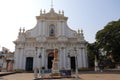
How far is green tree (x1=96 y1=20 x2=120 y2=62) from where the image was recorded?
108 ft

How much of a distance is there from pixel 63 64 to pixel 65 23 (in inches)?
384

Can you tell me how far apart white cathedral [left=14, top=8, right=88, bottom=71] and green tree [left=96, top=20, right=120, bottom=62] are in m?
3.86

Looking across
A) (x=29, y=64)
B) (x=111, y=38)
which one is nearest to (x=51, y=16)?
(x=29, y=64)

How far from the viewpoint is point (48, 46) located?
117 feet

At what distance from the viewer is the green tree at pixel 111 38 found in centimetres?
3281

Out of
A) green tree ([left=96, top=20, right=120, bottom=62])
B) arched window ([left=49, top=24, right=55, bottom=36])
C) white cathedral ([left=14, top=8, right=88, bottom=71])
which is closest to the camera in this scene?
green tree ([left=96, top=20, right=120, bottom=62])

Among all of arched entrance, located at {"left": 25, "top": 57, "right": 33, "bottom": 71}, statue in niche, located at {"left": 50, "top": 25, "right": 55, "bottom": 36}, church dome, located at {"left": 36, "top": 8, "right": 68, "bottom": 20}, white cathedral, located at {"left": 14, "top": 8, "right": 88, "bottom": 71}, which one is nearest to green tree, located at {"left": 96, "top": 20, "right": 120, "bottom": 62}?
white cathedral, located at {"left": 14, "top": 8, "right": 88, "bottom": 71}

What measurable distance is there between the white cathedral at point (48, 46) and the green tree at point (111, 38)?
3.86 metres

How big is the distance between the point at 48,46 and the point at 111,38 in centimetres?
1347

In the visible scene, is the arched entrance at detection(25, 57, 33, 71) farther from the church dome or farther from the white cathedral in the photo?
the church dome

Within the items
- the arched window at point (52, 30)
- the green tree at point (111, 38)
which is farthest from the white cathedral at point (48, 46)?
the green tree at point (111, 38)

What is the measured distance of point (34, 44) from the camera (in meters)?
35.8

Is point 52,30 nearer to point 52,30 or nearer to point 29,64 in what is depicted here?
point 52,30

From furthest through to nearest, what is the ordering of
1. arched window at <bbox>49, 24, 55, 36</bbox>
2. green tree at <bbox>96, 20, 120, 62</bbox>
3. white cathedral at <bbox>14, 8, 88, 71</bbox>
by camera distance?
1. arched window at <bbox>49, 24, 55, 36</bbox>
2. white cathedral at <bbox>14, 8, 88, 71</bbox>
3. green tree at <bbox>96, 20, 120, 62</bbox>
